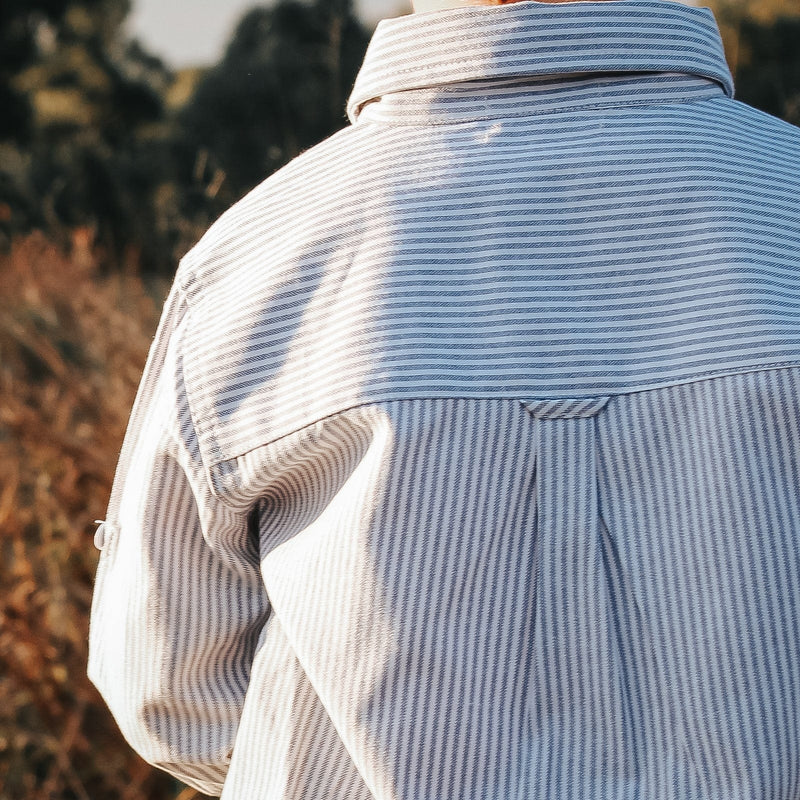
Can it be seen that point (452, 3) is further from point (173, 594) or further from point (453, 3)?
point (173, 594)

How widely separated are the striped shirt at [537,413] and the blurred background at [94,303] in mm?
1132

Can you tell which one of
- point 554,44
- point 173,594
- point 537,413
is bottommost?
point 173,594

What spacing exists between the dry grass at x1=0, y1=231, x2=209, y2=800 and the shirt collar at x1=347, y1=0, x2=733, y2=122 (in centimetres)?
152

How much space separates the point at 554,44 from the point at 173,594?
2.27 feet

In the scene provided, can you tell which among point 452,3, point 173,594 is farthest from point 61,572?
point 452,3

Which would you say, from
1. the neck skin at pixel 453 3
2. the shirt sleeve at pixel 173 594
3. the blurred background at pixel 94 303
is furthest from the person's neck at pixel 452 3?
the blurred background at pixel 94 303

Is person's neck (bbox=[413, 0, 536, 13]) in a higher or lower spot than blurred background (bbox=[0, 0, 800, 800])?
higher

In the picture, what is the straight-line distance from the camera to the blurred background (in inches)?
88.3

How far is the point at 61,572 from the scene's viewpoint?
2607 mm

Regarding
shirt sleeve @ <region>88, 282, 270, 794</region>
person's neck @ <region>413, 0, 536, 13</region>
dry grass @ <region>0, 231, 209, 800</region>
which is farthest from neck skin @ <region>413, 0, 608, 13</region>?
dry grass @ <region>0, 231, 209, 800</region>

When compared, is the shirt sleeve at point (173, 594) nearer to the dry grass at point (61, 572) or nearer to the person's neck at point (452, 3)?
the person's neck at point (452, 3)

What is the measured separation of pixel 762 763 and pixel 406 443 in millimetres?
415

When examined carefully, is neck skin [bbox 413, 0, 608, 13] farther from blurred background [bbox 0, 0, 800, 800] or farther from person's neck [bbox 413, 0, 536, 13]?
blurred background [bbox 0, 0, 800, 800]

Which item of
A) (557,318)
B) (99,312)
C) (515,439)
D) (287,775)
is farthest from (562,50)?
(99,312)
